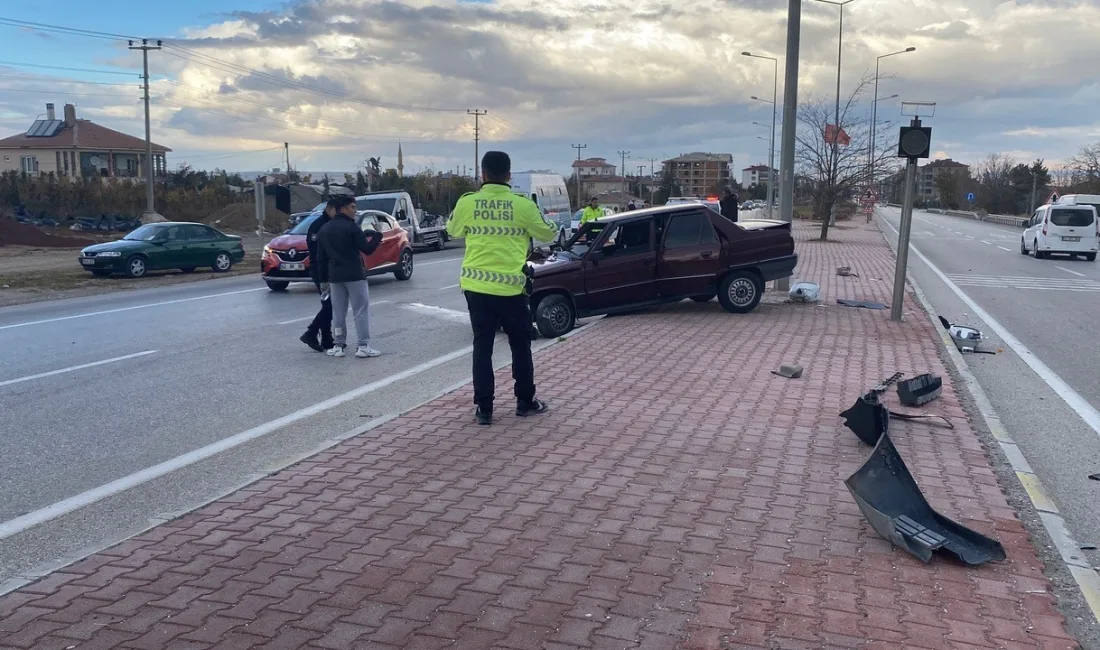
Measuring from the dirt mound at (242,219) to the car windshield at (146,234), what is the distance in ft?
93.0

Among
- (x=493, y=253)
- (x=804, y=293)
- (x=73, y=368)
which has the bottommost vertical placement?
(x=73, y=368)

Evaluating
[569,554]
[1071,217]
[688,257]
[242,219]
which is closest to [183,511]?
[569,554]

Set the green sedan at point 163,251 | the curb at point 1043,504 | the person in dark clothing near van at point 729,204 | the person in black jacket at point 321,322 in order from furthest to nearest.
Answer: the green sedan at point 163,251, the person in dark clothing near van at point 729,204, the person in black jacket at point 321,322, the curb at point 1043,504

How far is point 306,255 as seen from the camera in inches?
759

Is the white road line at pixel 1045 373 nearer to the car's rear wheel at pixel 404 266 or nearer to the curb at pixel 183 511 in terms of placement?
the curb at pixel 183 511

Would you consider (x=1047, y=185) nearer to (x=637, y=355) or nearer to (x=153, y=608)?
(x=637, y=355)

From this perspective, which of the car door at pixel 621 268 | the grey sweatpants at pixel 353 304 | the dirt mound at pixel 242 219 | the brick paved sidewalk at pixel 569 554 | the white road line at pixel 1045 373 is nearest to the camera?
the brick paved sidewalk at pixel 569 554

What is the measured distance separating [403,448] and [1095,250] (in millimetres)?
29908

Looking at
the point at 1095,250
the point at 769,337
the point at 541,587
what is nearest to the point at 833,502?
the point at 541,587

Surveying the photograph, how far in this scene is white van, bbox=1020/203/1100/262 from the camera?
29.6 metres

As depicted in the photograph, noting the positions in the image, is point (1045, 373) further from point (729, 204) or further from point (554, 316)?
point (729, 204)

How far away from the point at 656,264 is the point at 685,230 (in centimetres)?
73

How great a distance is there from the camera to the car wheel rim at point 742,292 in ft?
46.1

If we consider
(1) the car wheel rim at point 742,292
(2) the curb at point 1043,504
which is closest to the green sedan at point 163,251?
(1) the car wheel rim at point 742,292
